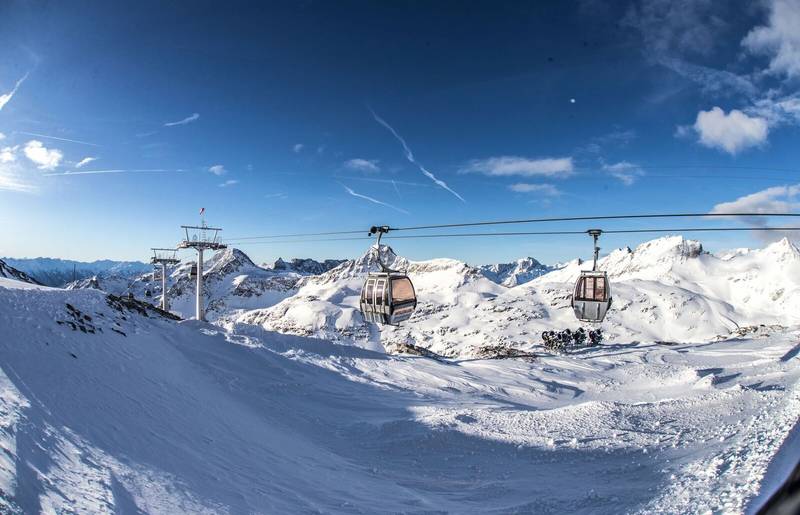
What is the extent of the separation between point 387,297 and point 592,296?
7.09 meters

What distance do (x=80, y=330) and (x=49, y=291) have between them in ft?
7.55

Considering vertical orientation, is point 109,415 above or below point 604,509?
above

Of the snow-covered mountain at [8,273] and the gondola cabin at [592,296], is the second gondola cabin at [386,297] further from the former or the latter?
the snow-covered mountain at [8,273]

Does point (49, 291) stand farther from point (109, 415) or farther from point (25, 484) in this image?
point (25, 484)

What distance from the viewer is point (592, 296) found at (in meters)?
14.4

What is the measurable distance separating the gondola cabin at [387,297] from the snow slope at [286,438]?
3590 millimetres

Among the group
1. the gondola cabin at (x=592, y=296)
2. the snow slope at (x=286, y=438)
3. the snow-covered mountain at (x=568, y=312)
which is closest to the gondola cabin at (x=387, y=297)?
the snow slope at (x=286, y=438)

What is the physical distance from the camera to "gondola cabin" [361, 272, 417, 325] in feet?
43.4

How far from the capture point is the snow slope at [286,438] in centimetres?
616

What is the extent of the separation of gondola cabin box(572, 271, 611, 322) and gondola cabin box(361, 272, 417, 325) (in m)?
5.92

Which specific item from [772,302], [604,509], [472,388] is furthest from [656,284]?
[604,509]

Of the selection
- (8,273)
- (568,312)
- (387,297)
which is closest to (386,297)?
(387,297)

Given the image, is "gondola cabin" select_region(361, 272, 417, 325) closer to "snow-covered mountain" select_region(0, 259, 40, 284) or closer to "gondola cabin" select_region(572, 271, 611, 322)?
"gondola cabin" select_region(572, 271, 611, 322)

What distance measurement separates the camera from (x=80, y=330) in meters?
12.1
